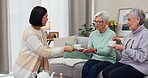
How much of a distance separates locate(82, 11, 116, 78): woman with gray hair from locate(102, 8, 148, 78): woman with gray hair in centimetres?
32

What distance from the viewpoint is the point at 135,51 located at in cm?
263

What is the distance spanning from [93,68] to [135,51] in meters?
0.68

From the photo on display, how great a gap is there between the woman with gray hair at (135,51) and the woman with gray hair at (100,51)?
1.04ft

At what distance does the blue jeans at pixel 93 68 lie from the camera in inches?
121

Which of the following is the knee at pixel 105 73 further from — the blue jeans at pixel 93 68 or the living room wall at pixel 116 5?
the living room wall at pixel 116 5

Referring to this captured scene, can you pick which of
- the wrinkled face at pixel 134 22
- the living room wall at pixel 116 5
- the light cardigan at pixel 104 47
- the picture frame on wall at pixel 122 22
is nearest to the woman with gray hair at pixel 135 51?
the wrinkled face at pixel 134 22

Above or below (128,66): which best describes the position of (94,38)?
above

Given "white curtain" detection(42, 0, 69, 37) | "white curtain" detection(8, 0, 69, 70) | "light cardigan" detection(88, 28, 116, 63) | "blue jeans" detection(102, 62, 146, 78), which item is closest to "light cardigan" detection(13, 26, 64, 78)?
"blue jeans" detection(102, 62, 146, 78)

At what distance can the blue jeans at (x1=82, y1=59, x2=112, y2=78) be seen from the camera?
3.09 metres

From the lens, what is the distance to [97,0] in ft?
18.2

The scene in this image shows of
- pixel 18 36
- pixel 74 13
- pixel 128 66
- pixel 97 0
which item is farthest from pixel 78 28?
pixel 128 66

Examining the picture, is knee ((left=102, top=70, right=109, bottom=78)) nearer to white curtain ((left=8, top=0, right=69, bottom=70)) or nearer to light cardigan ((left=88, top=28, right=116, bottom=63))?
light cardigan ((left=88, top=28, right=116, bottom=63))

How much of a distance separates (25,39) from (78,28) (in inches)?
120

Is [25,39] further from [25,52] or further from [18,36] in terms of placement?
[18,36]
